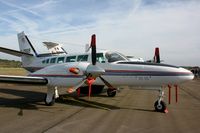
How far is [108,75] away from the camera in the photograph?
12.1m

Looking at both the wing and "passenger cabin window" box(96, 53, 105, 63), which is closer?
the wing

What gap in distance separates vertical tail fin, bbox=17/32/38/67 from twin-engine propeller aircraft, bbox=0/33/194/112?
18.0 ft

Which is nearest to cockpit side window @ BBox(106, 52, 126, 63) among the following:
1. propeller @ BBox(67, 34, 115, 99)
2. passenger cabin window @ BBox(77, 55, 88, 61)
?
propeller @ BBox(67, 34, 115, 99)

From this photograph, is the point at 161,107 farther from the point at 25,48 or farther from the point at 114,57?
the point at 25,48

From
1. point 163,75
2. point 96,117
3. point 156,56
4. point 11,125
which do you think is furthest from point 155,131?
point 156,56

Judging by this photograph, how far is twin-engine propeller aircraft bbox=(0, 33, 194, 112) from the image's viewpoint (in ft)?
35.6

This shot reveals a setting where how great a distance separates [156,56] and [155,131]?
24.4 ft

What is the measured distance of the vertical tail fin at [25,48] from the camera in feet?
59.4

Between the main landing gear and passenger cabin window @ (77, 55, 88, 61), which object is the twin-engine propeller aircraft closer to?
the main landing gear

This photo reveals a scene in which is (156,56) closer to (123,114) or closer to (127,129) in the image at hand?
(123,114)

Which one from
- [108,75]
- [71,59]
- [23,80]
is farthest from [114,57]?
[23,80]

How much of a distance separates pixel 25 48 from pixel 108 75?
9692 millimetres

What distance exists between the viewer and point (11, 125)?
26.7ft

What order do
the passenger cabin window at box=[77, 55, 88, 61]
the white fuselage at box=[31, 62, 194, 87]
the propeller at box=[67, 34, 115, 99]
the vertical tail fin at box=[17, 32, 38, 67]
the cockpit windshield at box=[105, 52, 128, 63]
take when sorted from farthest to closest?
the vertical tail fin at box=[17, 32, 38, 67] → the passenger cabin window at box=[77, 55, 88, 61] → the cockpit windshield at box=[105, 52, 128, 63] → the propeller at box=[67, 34, 115, 99] → the white fuselage at box=[31, 62, 194, 87]
